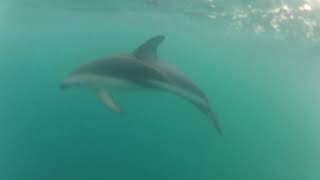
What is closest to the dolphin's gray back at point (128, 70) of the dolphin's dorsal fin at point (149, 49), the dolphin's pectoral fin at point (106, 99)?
the dolphin's dorsal fin at point (149, 49)

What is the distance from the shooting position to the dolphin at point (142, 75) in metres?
7.57

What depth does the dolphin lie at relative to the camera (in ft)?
24.8

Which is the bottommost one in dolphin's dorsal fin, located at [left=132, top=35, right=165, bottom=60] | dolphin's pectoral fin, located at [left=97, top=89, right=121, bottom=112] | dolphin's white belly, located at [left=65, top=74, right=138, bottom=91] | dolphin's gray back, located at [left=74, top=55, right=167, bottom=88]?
dolphin's pectoral fin, located at [left=97, top=89, right=121, bottom=112]

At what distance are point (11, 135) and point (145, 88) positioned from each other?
1907 centimetres

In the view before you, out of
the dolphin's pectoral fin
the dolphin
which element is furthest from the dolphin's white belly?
the dolphin's pectoral fin

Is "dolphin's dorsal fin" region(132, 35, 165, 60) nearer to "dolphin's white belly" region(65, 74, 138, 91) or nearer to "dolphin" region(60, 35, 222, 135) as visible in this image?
"dolphin" region(60, 35, 222, 135)

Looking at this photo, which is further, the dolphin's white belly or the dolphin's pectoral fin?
the dolphin's pectoral fin

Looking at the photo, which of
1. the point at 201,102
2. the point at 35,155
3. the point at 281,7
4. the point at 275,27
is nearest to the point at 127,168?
the point at 35,155

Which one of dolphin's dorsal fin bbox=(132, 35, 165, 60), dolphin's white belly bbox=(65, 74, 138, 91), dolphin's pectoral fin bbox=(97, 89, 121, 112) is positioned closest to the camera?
dolphin's dorsal fin bbox=(132, 35, 165, 60)

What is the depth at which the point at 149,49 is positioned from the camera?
7602 mm

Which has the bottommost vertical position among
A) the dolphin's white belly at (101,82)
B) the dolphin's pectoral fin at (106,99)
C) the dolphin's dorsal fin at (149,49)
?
the dolphin's pectoral fin at (106,99)

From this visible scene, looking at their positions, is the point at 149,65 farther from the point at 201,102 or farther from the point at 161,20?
the point at 161,20

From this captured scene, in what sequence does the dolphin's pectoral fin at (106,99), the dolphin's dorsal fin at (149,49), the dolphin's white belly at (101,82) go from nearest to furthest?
the dolphin's dorsal fin at (149,49)
the dolphin's white belly at (101,82)
the dolphin's pectoral fin at (106,99)

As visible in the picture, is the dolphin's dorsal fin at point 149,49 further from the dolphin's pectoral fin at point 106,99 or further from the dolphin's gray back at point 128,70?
the dolphin's pectoral fin at point 106,99
